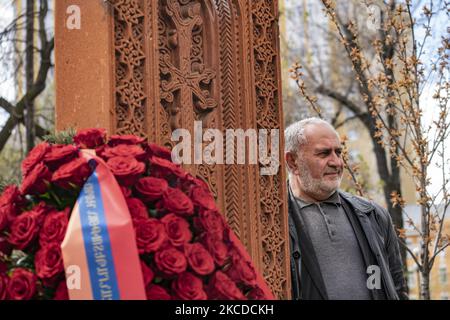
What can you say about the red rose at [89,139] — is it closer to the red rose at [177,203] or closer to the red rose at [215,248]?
the red rose at [177,203]

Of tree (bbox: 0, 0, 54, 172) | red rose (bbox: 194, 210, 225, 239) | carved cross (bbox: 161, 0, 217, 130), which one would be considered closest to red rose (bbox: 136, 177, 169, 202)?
red rose (bbox: 194, 210, 225, 239)

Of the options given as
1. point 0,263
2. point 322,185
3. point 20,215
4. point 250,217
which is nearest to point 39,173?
point 20,215

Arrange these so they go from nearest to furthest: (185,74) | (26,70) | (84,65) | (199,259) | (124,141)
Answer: (199,259), (124,141), (84,65), (185,74), (26,70)

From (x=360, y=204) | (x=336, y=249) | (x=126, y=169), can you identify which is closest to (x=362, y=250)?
(x=336, y=249)

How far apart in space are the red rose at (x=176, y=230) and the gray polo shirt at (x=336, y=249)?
6.83ft

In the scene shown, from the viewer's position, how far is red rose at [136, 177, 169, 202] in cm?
258

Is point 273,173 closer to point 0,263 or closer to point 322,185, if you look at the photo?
point 322,185

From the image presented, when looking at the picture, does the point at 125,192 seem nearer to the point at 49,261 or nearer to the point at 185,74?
the point at 49,261

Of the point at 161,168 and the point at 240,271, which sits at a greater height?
the point at 161,168

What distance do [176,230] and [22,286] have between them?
490mm

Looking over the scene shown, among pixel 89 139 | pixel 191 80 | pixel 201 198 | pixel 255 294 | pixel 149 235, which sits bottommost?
pixel 255 294

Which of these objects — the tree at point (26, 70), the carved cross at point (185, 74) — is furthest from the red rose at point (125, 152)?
the tree at point (26, 70)

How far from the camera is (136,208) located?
8.29ft

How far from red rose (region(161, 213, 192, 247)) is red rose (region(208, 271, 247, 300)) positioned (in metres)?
0.15
